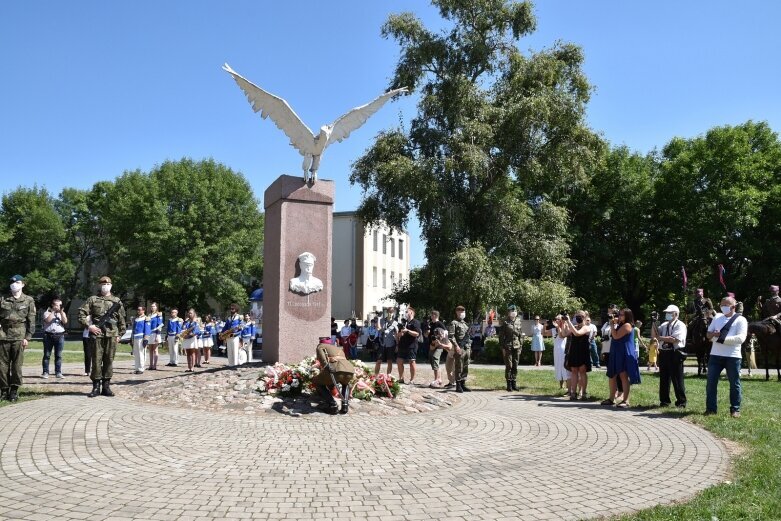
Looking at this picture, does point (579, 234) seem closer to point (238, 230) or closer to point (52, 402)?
point (238, 230)

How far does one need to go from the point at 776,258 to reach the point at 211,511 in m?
31.8

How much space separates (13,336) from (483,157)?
17.2 meters

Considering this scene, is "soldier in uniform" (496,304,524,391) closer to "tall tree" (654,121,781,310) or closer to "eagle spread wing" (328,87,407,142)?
"eagle spread wing" (328,87,407,142)

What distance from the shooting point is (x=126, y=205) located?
40.9 m

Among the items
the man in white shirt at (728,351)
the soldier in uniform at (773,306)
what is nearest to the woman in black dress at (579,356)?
the man in white shirt at (728,351)

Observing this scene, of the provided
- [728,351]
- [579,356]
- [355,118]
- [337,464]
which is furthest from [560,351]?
[337,464]

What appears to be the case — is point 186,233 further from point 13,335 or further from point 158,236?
point 13,335

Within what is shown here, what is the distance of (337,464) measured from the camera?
6.35m

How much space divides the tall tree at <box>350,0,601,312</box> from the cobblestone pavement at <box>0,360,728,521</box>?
14252 millimetres

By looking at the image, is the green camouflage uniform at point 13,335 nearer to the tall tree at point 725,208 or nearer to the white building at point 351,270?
the tall tree at point 725,208

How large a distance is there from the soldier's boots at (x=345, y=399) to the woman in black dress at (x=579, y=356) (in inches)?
185

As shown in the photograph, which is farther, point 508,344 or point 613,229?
point 613,229

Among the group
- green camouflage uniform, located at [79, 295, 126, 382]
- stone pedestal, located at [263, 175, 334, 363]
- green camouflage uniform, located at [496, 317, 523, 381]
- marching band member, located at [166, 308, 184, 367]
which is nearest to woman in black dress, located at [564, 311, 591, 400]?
green camouflage uniform, located at [496, 317, 523, 381]

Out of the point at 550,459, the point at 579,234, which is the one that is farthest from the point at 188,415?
the point at 579,234
